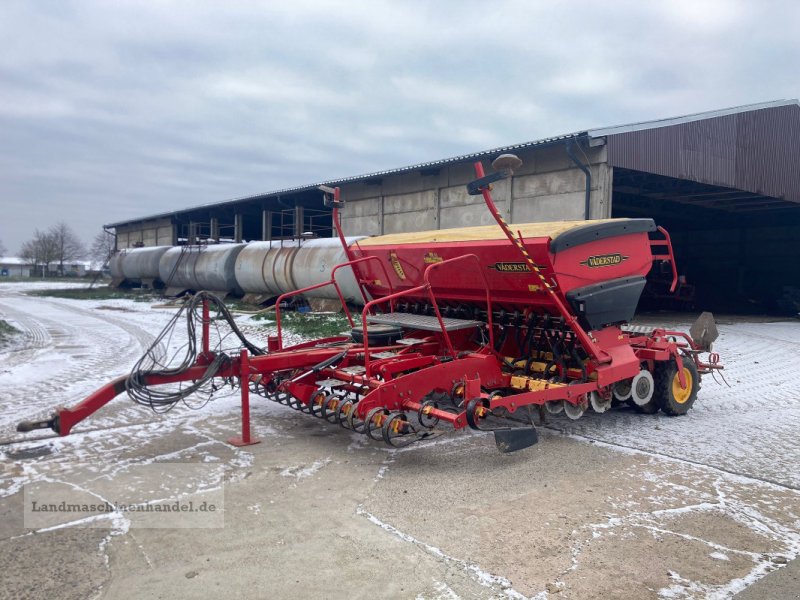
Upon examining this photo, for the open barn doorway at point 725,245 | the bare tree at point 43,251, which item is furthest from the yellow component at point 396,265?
the bare tree at point 43,251

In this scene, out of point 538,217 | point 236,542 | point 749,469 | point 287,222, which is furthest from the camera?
point 287,222

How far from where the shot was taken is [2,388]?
724 cm

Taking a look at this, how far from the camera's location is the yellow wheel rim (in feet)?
21.4

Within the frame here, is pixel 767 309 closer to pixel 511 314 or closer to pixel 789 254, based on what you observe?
pixel 789 254

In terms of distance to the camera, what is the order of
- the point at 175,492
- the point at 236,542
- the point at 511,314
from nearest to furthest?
the point at 236,542 → the point at 175,492 → the point at 511,314

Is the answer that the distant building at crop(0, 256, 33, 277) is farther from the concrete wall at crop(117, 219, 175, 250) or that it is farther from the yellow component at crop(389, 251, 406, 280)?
the yellow component at crop(389, 251, 406, 280)

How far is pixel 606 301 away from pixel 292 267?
1329cm

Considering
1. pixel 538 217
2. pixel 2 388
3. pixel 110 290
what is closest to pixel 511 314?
pixel 2 388

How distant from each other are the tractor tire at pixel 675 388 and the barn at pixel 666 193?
821cm

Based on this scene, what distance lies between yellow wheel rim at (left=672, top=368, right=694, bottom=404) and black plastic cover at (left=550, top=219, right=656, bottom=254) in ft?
5.80

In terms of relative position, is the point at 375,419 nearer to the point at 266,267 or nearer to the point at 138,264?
the point at 266,267

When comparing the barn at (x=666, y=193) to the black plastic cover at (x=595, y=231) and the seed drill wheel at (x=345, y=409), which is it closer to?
the black plastic cover at (x=595, y=231)

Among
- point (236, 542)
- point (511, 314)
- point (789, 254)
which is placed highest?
point (789, 254)

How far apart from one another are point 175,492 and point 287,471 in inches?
32.3
